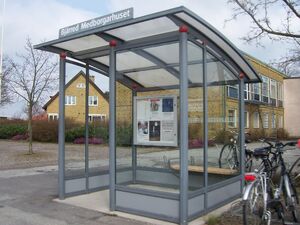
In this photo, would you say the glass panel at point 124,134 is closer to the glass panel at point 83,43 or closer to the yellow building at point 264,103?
the glass panel at point 83,43

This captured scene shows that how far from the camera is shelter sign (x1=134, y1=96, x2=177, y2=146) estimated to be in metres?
7.17

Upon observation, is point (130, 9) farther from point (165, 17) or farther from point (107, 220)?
point (107, 220)

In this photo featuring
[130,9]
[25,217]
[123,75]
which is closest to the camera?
[130,9]

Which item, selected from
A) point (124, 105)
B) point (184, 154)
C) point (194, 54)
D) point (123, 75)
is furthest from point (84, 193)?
point (194, 54)

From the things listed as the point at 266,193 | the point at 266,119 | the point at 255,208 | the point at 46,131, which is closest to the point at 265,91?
the point at 266,119

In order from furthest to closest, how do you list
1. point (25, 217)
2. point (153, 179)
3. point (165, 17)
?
point (153, 179), point (25, 217), point (165, 17)

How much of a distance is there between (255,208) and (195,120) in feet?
6.74

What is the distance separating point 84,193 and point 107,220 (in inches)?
83.0

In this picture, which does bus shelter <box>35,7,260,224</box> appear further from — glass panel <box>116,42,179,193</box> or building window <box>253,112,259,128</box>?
building window <box>253,112,259,128</box>

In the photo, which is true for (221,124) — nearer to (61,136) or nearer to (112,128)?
(112,128)

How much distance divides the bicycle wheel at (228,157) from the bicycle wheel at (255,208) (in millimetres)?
2755

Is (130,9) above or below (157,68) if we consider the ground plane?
above

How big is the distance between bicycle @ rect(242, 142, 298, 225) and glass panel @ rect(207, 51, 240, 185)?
1160 mm

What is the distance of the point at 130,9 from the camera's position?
6.35m
